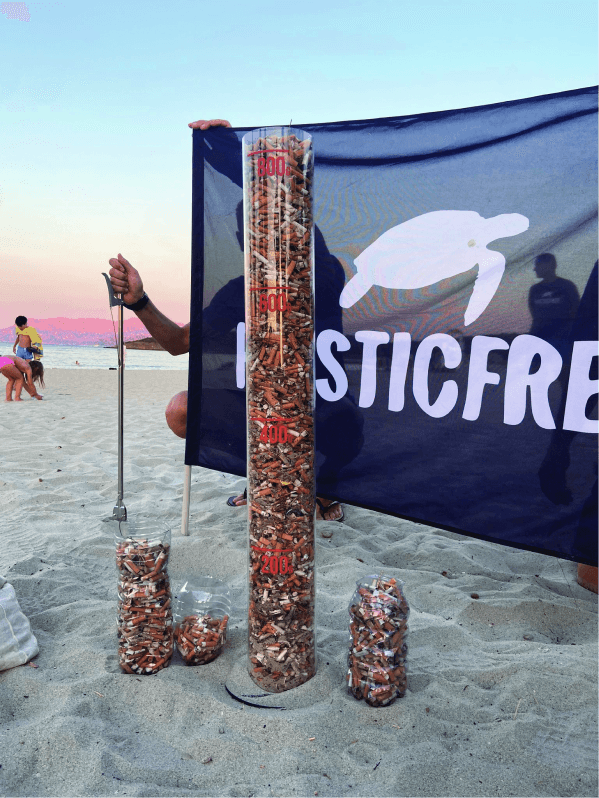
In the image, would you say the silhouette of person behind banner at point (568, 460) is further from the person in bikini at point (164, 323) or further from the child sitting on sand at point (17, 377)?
the child sitting on sand at point (17, 377)

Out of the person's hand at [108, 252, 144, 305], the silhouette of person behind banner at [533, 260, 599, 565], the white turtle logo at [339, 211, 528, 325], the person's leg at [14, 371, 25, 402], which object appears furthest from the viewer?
the person's leg at [14, 371, 25, 402]

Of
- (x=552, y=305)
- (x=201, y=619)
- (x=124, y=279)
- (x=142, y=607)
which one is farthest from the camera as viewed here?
(x=124, y=279)

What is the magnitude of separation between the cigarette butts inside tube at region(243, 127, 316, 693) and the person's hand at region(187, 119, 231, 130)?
4.57 feet

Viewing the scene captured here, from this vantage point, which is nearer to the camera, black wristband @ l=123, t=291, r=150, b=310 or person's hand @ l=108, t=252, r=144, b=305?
person's hand @ l=108, t=252, r=144, b=305

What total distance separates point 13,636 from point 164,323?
5.98 ft

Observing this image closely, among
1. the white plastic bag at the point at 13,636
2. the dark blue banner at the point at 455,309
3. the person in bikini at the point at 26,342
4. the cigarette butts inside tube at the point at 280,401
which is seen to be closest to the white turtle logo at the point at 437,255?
the dark blue banner at the point at 455,309

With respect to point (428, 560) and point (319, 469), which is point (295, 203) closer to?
point (319, 469)

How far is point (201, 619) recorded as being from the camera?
1.96 metres

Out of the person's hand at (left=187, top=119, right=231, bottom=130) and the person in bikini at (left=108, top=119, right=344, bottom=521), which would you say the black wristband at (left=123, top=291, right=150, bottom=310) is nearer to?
the person in bikini at (left=108, top=119, right=344, bottom=521)

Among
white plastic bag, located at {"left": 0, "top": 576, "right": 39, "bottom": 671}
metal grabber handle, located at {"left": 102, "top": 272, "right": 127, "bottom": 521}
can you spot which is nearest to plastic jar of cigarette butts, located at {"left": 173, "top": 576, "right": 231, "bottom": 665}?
white plastic bag, located at {"left": 0, "top": 576, "right": 39, "bottom": 671}

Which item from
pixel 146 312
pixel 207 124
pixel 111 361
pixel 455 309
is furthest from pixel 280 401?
pixel 111 361

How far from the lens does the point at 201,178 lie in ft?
9.84

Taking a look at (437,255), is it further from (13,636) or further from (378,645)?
(13,636)

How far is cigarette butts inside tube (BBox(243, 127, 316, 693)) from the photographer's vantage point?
164cm
